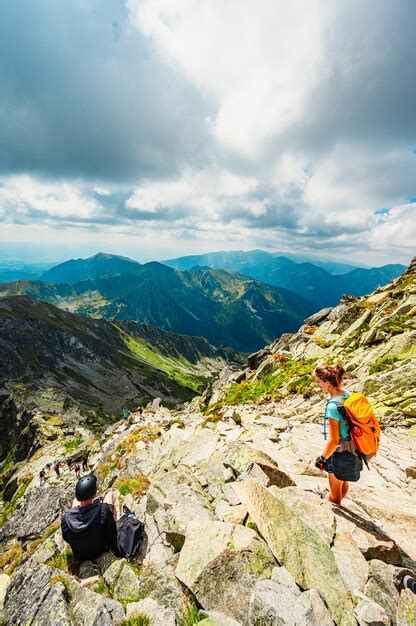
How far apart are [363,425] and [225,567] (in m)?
4.78

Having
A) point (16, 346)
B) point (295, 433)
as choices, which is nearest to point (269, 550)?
point (295, 433)

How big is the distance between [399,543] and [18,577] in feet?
36.7

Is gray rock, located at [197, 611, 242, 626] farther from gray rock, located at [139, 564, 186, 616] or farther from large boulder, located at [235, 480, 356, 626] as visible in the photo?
large boulder, located at [235, 480, 356, 626]

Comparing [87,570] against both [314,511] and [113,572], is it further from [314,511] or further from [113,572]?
[314,511]

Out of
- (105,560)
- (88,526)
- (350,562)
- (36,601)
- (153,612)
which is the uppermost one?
(350,562)

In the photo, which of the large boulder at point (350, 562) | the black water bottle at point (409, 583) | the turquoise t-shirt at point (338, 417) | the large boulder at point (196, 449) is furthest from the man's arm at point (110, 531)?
the black water bottle at point (409, 583)

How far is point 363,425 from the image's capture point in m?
9.03

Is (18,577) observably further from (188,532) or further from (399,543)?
(399,543)

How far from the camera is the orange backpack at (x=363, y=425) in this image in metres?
9.00

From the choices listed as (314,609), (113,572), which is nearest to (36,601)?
(113,572)

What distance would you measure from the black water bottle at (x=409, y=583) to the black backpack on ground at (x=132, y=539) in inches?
254

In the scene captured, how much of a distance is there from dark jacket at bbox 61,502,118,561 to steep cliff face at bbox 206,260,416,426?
1658 cm

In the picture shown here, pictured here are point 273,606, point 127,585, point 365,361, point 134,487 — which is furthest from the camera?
point 365,361

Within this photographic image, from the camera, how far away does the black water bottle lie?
713 centimetres
